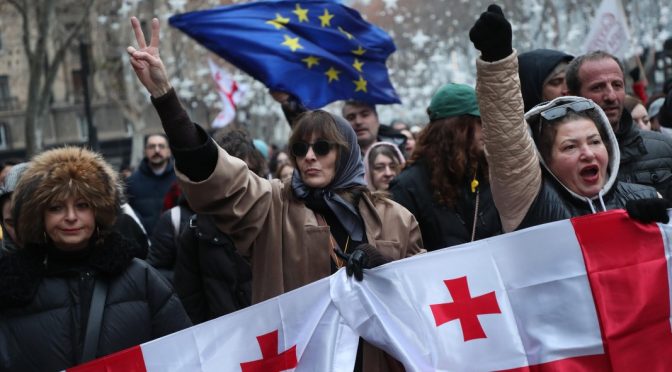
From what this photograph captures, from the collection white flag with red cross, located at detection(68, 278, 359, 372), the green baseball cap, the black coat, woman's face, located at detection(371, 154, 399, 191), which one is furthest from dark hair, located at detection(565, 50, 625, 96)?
woman's face, located at detection(371, 154, 399, 191)

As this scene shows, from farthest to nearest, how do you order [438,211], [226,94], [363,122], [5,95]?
1. [5,95]
2. [226,94]
3. [363,122]
4. [438,211]

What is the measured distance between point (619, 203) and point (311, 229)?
115 cm

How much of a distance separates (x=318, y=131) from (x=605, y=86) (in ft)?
4.84

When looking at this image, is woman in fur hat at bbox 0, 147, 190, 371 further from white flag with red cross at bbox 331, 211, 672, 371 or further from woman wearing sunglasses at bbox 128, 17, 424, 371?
white flag with red cross at bbox 331, 211, 672, 371

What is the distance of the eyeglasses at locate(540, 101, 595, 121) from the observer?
431 centimetres

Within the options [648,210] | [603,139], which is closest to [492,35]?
[603,139]

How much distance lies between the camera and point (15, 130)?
6250 cm

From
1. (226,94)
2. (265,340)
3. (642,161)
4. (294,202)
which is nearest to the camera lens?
(265,340)

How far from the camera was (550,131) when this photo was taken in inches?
170

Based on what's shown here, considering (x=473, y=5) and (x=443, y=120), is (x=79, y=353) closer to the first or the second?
(x=443, y=120)

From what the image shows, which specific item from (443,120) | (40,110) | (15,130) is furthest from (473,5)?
(443,120)

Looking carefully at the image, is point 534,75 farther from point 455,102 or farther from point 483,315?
point 483,315

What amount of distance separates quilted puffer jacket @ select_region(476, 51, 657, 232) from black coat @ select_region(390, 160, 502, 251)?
1.13 meters

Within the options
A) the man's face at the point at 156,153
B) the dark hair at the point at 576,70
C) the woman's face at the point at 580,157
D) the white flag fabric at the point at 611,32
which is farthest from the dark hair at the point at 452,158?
the white flag fabric at the point at 611,32
